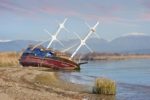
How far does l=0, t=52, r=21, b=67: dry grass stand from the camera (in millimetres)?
80056

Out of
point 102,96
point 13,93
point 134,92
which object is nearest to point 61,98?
point 13,93

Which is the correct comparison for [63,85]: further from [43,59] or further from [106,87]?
[43,59]

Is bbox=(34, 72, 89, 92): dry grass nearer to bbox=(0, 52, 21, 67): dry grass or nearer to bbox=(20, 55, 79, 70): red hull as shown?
bbox=(0, 52, 21, 67): dry grass

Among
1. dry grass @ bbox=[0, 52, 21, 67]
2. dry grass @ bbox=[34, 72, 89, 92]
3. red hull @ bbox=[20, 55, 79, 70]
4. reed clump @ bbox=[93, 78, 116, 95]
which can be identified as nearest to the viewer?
reed clump @ bbox=[93, 78, 116, 95]

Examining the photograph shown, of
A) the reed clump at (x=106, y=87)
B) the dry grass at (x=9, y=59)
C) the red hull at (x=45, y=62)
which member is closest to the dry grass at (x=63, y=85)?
the reed clump at (x=106, y=87)

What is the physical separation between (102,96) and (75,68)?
5404 cm

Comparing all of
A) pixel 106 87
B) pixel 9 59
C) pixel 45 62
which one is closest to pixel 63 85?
pixel 106 87

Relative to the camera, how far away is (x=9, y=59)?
86250 millimetres

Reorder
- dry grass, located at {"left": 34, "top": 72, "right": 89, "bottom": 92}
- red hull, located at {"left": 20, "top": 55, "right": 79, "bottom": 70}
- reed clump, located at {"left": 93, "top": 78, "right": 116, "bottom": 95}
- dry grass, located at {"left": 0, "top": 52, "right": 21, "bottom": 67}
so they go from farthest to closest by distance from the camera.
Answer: red hull, located at {"left": 20, "top": 55, "right": 79, "bottom": 70} < dry grass, located at {"left": 0, "top": 52, "right": 21, "bottom": 67} < dry grass, located at {"left": 34, "top": 72, "right": 89, "bottom": 92} < reed clump, located at {"left": 93, "top": 78, "right": 116, "bottom": 95}

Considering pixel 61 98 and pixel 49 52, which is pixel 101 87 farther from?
pixel 49 52

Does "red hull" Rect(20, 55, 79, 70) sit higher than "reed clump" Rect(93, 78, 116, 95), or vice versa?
"red hull" Rect(20, 55, 79, 70)

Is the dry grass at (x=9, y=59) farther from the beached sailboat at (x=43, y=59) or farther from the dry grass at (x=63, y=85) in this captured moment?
the dry grass at (x=63, y=85)

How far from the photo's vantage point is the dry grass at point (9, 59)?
80056 millimetres

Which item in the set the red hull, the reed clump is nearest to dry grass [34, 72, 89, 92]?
the reed clump
